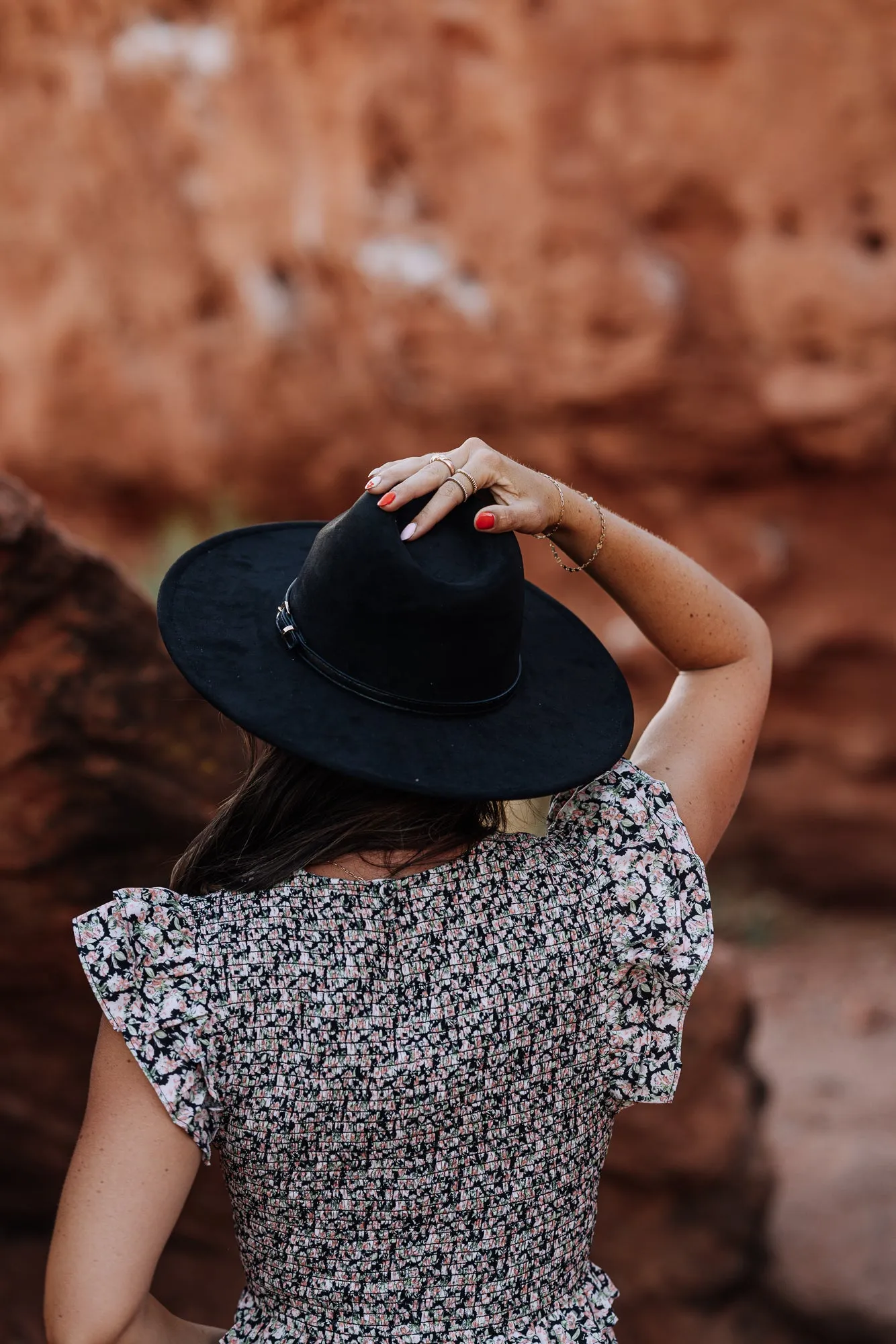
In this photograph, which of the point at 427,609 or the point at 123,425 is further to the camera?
the point at 123,425

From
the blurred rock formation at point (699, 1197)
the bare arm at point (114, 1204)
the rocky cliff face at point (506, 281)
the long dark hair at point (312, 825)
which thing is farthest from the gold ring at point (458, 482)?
the rocky cliff face at point (506, 281)

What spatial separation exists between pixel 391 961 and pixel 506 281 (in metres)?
4.04

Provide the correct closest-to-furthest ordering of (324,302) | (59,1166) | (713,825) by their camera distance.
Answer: (713,825), (59,1166), (324,302)

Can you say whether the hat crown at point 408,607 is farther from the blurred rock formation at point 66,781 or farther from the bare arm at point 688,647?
the blurred rock formation at point 66,781

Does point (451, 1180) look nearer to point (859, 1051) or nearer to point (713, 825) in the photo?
point (713, 825)

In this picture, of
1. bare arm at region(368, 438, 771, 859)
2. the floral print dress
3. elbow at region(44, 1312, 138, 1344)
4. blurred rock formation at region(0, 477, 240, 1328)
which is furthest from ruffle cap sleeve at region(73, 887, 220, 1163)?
blurred rock formation at region(0, 477, 240, 1328)

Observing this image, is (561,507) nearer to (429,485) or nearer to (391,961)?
(429,485)

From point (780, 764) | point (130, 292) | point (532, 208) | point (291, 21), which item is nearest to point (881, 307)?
point (532, 208)

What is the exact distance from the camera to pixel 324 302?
5082mm

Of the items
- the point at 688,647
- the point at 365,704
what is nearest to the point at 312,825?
the point at 365,704

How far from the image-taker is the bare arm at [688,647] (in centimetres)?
140

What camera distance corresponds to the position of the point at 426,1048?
1165mm

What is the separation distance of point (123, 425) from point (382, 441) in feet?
3.51

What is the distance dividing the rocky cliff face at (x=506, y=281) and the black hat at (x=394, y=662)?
380 centimetres
